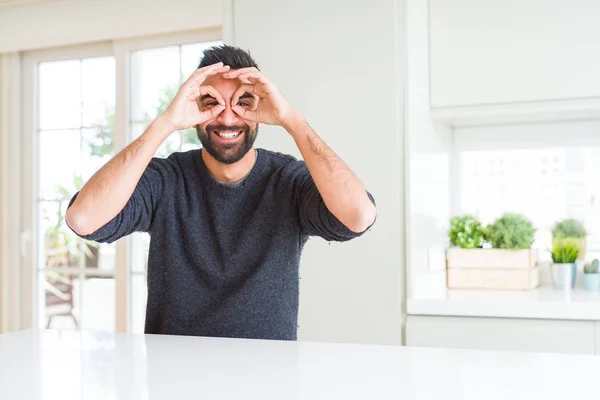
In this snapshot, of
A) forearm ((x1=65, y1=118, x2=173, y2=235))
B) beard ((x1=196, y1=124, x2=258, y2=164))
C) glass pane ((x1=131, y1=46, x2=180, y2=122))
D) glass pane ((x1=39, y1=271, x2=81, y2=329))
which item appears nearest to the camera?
forearm ((x1=65, y1=118, x2=173, y2=235))

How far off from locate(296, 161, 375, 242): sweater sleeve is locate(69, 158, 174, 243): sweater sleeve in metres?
0.35

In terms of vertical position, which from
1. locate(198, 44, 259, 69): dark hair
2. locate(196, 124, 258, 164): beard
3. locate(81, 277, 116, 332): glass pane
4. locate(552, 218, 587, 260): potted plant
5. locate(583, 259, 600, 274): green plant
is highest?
locate(198, 44, 259, 69): dark hair

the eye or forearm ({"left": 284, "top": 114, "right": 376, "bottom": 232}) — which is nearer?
forearm ({"left": 284, "top": 114, "right": 376, "bottom": 232})

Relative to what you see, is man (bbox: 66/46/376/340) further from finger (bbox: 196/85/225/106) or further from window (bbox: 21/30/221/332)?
window (bbox: 21/30/221/332)

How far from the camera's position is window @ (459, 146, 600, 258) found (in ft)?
9.68

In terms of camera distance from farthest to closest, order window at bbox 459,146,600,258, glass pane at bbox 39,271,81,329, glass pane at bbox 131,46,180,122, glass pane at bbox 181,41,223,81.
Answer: glass pane at bbox 39,271,81,329, glass pane at bbox 131,46,180,122, glass pane at bbox 181,41,223,81, window at bbox 459,146,600,258

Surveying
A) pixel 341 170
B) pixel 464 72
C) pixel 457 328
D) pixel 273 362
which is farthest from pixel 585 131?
pixel 273 362

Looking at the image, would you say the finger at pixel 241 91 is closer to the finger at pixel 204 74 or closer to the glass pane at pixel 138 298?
the finger at pixel 204 74

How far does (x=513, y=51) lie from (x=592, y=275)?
907 millimetres

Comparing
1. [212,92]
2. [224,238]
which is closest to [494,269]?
[224,238]

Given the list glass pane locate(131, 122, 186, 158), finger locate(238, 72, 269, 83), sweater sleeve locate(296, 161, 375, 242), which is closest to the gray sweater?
sweater sleeve locate(296, 161, 375, 242)

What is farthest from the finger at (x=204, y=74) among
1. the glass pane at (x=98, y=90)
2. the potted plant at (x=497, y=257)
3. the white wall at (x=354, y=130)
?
the glass pane at (x=98, y=90)

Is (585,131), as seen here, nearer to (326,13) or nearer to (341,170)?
(326,13)

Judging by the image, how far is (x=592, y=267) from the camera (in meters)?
2.71
